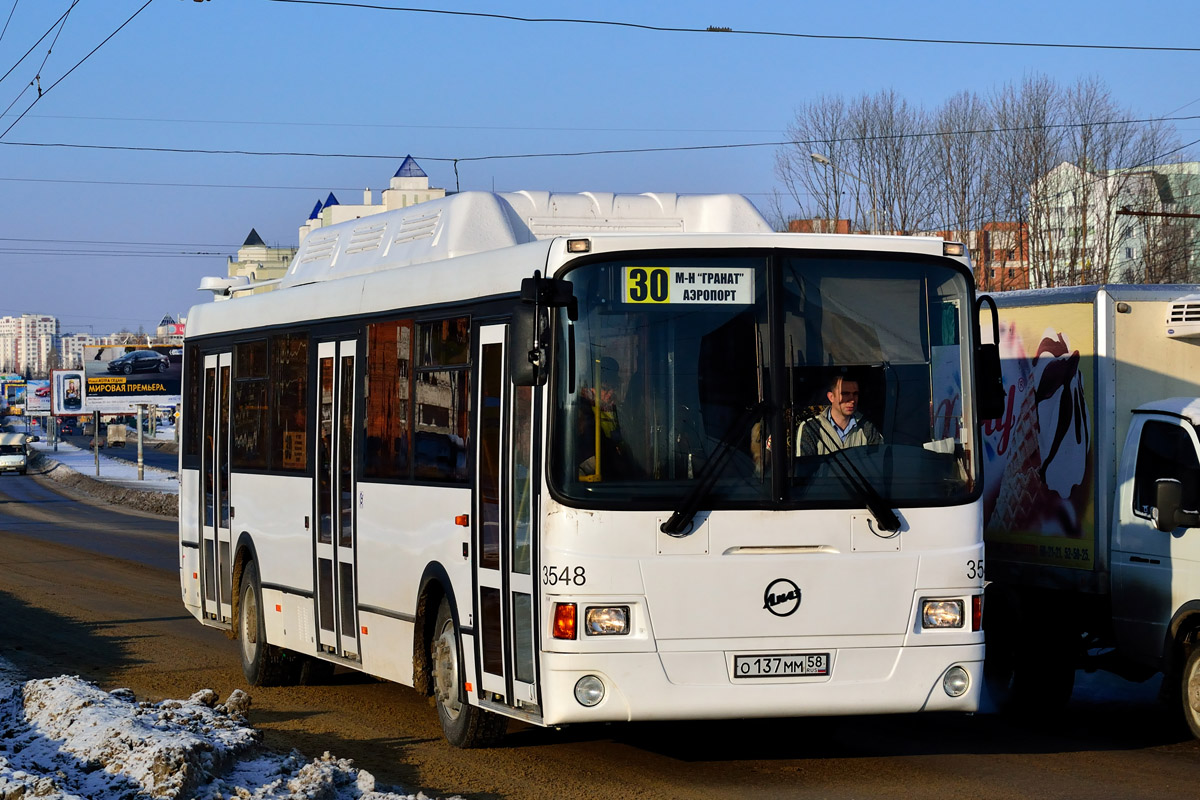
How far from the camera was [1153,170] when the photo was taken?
4522cm

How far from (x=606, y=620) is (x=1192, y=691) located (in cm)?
384

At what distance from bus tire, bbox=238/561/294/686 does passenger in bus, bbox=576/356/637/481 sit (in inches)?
213

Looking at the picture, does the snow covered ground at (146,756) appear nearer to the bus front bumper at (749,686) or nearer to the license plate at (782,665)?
the bus front bumper at (749,686)

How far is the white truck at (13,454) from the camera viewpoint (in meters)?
84.6

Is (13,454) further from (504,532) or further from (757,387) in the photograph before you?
(757,387)

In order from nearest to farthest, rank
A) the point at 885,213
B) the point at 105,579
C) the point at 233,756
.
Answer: the point at 233,756 → the point at 105,579 → the point at 885,213

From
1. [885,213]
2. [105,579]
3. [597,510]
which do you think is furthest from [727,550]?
[885,213]

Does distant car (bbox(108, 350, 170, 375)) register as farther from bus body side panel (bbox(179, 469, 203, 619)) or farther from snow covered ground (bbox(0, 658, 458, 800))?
snow covered ground (bbox(0, 658, 458, 800))

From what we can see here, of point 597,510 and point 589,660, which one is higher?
point 597,510

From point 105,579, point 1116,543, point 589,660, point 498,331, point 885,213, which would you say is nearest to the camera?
point 589,660

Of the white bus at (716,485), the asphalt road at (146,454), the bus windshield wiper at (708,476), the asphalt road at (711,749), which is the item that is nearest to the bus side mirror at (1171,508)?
the asphalt road at (711,749)

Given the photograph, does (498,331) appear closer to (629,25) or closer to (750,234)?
(750,234)

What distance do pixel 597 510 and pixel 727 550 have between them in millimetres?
666

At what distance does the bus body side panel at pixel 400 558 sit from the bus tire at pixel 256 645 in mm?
2171
